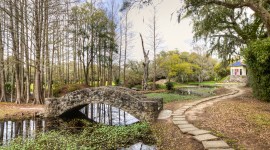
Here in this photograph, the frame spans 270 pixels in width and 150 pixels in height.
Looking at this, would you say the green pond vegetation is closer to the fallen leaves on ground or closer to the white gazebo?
the fallen leaves on ground

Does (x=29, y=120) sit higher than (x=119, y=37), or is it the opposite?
(x=119, y=37)

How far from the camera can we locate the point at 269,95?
29.4 feet

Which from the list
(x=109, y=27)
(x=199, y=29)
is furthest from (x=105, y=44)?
(x=199, y=29)

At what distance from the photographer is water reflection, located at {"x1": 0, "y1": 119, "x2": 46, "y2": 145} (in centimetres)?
653

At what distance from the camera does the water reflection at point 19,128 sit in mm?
6528

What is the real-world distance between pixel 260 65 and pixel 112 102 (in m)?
6.95

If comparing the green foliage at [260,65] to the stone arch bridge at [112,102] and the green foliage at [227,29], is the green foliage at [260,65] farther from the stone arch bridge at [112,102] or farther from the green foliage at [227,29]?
the stone arch bridge at [112,102]

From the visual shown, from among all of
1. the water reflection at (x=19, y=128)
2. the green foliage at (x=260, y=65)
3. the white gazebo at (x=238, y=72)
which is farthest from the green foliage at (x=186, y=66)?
the water reflection at (x=19, y=128)

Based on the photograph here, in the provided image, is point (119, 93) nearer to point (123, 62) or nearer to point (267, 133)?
point (267, 133)

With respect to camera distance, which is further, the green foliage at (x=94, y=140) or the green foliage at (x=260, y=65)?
the green foliage at (x=260, y=65)

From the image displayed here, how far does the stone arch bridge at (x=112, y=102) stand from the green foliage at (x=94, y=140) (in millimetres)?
691

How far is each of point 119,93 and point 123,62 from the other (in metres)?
16.2

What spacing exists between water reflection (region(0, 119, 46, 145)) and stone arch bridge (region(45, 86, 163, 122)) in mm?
1015

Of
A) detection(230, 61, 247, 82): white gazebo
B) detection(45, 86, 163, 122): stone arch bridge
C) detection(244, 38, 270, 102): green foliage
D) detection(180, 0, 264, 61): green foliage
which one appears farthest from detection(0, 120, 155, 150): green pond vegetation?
detection(230, 61, 247, 82): white gazebo
